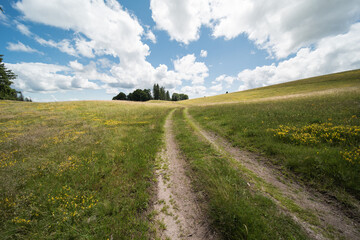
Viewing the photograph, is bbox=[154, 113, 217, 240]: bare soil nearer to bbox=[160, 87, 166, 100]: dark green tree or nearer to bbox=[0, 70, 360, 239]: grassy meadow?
bbox=[0, 70, 360, 239]: grassy meadow

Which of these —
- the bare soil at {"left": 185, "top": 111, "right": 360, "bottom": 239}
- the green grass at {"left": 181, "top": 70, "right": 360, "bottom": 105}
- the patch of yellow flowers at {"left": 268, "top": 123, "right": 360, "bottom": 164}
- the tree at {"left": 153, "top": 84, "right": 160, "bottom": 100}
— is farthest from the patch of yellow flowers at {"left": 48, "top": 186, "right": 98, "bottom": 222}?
the tree at {"left": 153, "top": 84, "right": 160, "bottom": 100}

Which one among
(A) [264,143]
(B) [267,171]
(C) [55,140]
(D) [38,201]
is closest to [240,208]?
(B) [267,171]

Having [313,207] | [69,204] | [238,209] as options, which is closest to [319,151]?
[313,207]

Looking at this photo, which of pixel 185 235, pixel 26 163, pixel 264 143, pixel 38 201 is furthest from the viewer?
pixel 264 143

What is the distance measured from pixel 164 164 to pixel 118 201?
275 cm

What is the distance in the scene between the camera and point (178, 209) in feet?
12.9

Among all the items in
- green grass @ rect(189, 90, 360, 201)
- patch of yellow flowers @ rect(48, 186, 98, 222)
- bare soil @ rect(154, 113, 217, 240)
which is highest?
green grass @ rect(189, 90, 360, 201)

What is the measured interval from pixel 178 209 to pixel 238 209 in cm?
183

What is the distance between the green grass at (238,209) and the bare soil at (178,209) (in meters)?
0.38

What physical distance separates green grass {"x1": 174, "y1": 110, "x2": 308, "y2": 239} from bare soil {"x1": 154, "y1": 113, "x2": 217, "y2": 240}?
38 centimetres

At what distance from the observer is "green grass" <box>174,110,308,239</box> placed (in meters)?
2.94

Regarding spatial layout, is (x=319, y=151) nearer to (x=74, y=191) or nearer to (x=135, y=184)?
(x=135, y=184)

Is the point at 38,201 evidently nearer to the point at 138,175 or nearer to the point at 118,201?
the point at 118,201

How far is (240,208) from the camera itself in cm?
340
